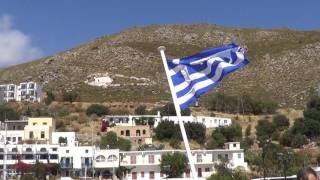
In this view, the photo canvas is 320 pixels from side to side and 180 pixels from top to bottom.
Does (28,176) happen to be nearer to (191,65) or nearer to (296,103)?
(191,65)

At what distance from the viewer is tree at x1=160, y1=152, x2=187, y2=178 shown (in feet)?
234

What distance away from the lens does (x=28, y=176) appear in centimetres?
6619

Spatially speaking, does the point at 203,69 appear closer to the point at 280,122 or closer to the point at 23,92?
the point at 280,122

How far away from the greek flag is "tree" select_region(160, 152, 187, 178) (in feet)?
196

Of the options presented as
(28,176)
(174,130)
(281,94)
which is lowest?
(28,176)

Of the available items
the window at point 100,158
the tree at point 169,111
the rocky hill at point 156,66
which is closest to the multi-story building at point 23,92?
the rocky hill at point 156,66

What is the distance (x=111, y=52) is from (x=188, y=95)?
520 feet

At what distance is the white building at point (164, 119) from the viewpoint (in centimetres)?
9456

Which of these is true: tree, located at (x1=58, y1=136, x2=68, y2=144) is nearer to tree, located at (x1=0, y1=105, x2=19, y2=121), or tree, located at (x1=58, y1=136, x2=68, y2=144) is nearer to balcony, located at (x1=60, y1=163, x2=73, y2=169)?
balcony, located at (x1=60, y1=163, x2=73, y2=169)

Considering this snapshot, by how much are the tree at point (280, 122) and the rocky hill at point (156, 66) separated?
72.6 feet

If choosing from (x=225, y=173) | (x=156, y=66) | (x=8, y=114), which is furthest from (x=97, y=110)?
(x=156, y=66)

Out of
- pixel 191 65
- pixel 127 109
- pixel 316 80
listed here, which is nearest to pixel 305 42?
pixel 316 80

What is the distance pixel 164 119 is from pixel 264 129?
48.8 feet

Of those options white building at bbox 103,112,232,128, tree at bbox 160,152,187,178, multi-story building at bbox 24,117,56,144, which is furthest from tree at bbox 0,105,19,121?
tree at bbox 160,152,187,178
